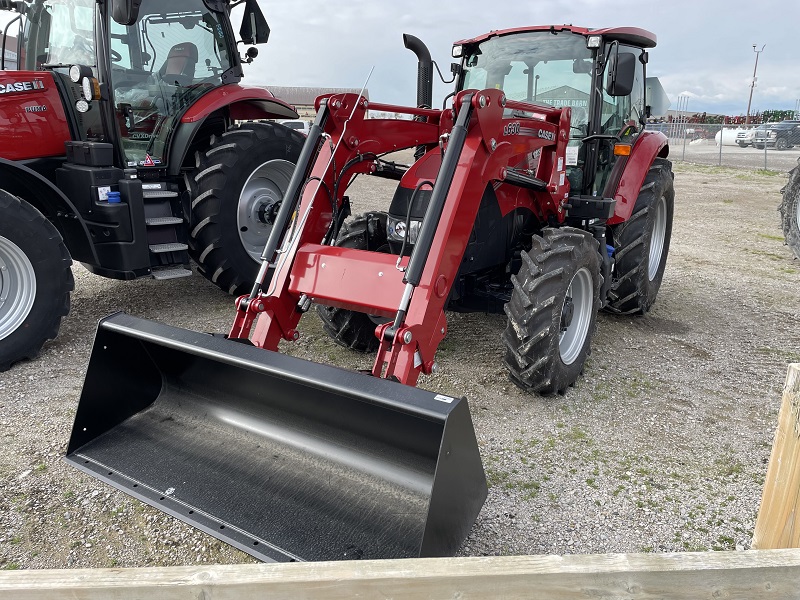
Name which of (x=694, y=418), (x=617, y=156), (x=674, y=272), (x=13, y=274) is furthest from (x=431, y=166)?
(x=674, y=272)

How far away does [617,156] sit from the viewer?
4906 millimetres

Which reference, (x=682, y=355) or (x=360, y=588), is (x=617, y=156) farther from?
(x=360, y=588)

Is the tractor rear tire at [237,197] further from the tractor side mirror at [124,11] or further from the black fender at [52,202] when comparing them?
the tractor side mirror at [124,11]

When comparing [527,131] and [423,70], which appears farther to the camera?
[423,70]

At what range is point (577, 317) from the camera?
4191 millimetres

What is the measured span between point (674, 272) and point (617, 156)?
2879 millimetres

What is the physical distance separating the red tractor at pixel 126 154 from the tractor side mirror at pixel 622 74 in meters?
2.87

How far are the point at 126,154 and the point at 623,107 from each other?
12.8 feet

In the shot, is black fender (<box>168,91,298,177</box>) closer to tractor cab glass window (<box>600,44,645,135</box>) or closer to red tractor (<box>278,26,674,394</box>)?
red tractor (<box>278,26,674,394</box>)

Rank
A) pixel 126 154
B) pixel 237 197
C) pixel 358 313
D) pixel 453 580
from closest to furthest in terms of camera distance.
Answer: pixel 453 580 < pixel 358 313 < pixel 126 154 < pixel 237 197

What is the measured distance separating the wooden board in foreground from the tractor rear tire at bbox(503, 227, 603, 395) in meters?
2.10

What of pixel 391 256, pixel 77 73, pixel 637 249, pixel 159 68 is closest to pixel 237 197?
pixel 159 68

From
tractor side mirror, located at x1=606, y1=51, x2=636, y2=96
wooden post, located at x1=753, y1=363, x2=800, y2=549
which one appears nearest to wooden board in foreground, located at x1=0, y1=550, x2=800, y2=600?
wooden post, located at x1=753, y1=363, x2=800, y2=549

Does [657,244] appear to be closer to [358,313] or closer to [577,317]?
[577,317]
